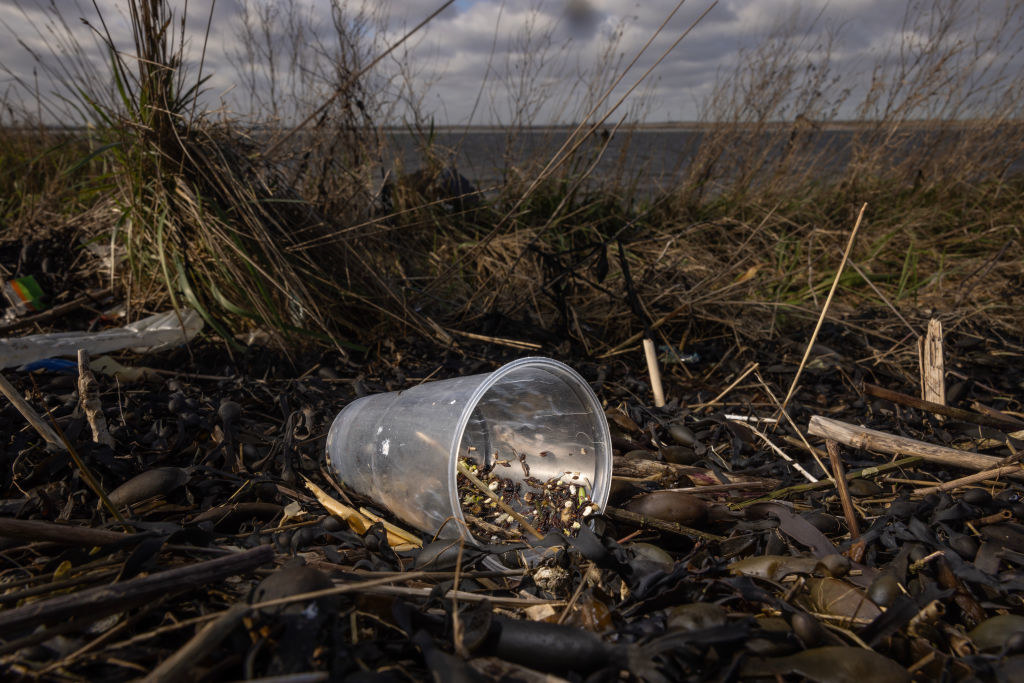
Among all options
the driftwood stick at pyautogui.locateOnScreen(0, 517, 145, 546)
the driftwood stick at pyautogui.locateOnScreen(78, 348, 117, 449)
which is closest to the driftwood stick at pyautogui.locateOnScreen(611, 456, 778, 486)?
the driftwood stick at pyautogui.locateOnScreen(0, 517, 145, 546)

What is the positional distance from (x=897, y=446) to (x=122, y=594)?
1748mm

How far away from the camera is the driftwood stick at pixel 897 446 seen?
4.98 ft

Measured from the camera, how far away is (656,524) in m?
1.40

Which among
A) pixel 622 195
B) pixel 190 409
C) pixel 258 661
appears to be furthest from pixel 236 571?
pixel 622 195

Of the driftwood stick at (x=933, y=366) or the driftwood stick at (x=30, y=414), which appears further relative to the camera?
the driftwood stick at (x=933, y=366)

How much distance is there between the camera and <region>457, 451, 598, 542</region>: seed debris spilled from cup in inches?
56.6

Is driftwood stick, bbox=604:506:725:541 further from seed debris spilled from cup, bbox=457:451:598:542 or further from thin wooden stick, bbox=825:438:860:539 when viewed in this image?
thin wooden stick, bbox=825:438:860:539

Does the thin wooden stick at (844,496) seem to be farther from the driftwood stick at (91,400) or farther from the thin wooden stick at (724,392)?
the driftwood stick at (91,400)

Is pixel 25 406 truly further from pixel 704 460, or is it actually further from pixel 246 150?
pixel 704 460

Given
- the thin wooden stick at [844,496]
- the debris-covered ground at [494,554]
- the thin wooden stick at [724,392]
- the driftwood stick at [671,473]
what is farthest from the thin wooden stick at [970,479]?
the thin wooden stick at [724,392]

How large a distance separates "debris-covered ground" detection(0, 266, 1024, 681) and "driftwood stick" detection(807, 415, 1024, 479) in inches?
0.6

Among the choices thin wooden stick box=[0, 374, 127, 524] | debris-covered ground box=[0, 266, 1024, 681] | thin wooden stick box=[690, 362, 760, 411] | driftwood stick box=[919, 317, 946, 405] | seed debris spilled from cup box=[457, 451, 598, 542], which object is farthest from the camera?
thin wooden stick box=[690, 362, 760, 411]

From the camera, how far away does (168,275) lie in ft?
7.32

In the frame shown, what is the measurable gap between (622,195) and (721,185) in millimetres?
903
